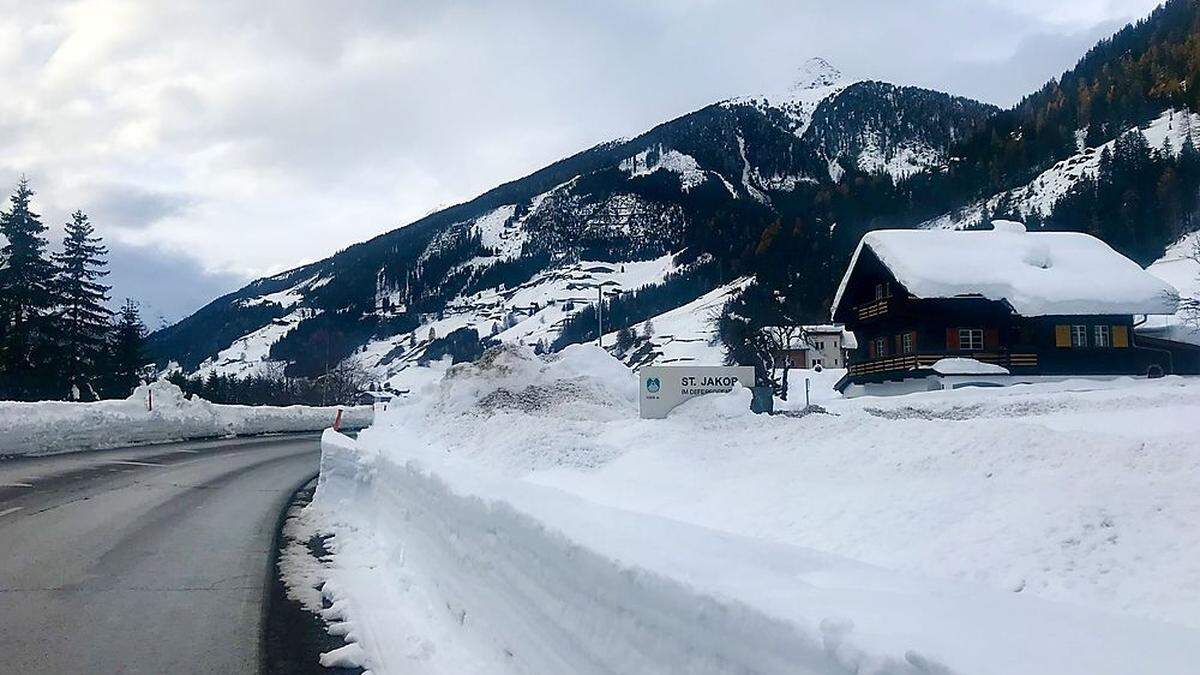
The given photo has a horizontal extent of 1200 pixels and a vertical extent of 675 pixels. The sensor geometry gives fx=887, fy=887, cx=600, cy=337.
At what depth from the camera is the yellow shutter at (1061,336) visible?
4044 centimetres

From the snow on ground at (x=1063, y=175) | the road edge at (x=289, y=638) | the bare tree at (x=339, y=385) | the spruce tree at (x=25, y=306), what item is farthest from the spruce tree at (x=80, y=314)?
the snow on ground at (x=1063, y=175)

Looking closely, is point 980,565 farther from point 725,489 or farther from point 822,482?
point 725,489

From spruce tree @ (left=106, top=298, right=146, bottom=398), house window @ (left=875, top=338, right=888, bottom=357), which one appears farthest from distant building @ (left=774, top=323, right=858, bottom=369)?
spruce tree @ (left=106, top=298, right=146, bottom=398)

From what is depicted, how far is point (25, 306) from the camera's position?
47281mm

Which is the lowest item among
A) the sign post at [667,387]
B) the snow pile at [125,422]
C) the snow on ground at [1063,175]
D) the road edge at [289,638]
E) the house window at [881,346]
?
the road edge at [289,638]

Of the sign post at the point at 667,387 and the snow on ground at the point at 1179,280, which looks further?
the snow on ground at the point at 1179,280

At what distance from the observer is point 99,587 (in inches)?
308

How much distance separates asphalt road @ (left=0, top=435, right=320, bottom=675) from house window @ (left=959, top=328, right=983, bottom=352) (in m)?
32.8

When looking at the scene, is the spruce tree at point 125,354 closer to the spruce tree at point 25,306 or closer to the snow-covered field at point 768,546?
the spruce tree at point 25,306

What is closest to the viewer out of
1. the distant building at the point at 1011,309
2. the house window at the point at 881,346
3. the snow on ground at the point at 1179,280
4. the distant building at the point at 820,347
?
the distant building at the point at 1011,309

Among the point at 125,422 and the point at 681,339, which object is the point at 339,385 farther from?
the point at 125,422

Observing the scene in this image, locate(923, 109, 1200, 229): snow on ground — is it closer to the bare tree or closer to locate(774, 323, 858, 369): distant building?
locate(774, 323, 858, 369): distant building

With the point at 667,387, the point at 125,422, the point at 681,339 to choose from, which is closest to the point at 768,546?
the point at 667,387

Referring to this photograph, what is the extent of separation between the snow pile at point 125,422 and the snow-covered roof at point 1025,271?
2729 cm
